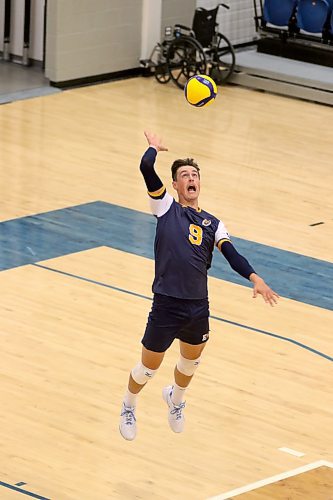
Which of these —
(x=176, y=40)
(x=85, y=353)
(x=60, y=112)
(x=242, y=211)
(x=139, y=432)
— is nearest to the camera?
(x=139, y=432)

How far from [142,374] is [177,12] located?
14.9 meters

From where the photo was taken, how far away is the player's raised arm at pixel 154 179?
8.97 metres

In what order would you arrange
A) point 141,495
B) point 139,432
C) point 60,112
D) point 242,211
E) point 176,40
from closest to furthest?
point 141,495, point 139,432, point 242,211, point 60,112, point 176,40

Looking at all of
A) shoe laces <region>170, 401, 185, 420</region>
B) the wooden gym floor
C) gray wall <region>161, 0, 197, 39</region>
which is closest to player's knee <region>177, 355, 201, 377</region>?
shoe laces <region>170, 401, 185, 420</region>

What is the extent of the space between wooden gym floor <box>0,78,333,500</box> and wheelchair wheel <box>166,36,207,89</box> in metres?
1.11

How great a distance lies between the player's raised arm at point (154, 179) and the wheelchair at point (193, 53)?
41.9 feet

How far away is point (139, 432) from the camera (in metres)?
10.3

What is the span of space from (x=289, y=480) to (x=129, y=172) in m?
8.56

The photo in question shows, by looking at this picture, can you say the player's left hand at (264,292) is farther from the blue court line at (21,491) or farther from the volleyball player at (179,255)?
Answer: the blue court line at (21,491)

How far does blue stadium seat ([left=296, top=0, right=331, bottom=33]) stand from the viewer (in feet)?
75.5

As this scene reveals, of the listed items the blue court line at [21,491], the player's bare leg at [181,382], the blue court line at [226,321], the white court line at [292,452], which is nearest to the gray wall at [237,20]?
the blue court line at [226,321]

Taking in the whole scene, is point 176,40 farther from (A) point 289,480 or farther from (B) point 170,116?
(A) point 289,480

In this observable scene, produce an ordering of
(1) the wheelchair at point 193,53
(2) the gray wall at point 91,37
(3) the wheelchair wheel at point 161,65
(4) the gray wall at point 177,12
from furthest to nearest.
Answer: (4) the gray wall at point 177,12, (3) the wheelchair wheel at point 161,65, (1) the wheelchair at point 193,53, (2) the gray wall at point 91,37

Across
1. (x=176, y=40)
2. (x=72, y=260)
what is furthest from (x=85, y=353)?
(x=176, y=40)
